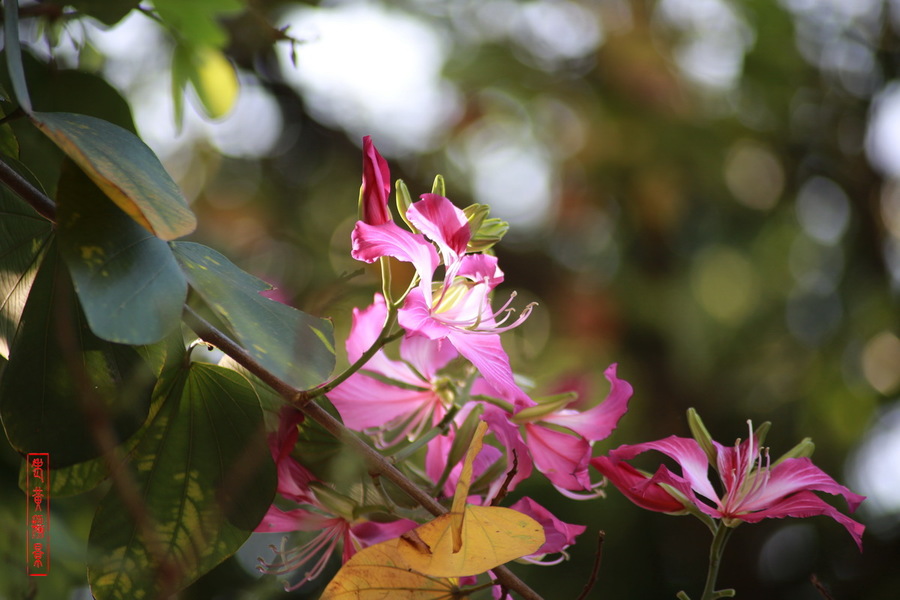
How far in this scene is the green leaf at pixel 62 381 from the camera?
478 millimetres

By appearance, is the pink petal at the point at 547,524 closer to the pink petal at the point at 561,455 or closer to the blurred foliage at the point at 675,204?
the pink petal at the point at 561,455

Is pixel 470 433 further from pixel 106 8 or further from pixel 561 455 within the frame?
pixel 106 8

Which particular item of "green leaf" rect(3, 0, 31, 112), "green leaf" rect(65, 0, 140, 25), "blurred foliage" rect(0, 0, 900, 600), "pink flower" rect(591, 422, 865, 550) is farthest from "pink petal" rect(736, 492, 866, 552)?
"blurred foliage" rect(0, 0, 900, 600)

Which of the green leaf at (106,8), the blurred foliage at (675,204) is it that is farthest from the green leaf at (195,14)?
the blurred foliage at (675,204)

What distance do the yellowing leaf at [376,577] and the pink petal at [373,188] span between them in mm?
186

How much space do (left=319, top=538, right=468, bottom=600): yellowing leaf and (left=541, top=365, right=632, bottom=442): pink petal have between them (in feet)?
0.53

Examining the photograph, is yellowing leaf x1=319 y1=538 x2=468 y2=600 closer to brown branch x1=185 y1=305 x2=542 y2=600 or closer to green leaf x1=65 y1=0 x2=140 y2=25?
brown branch x1=185 y1=305 x2=542 y2=600

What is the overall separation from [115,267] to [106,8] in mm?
336

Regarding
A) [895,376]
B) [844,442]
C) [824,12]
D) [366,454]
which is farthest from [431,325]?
[824,12]

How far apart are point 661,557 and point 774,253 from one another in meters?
0.94

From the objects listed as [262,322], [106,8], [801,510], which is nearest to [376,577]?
→ [262,322]

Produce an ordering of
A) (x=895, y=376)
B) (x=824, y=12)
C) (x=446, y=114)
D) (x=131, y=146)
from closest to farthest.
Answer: (x=131, y=146) → (x=895, y=376) → (x=824, y=12) → (x=446, y=114)

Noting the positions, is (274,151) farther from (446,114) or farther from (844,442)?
(844,442)

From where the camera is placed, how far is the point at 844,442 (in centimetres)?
178
